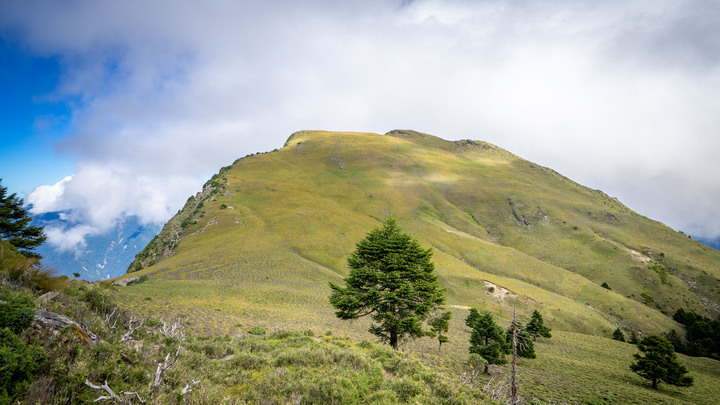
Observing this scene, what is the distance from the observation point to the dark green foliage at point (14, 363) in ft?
13.9

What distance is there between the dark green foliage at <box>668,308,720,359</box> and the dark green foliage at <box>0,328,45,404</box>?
86.6m

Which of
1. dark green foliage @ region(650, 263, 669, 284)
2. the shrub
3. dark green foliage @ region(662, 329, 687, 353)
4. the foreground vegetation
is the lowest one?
dark green foliage @ region(662, 329, 687, 353)

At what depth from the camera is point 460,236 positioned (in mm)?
85750

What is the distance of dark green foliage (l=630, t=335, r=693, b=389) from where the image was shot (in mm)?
25875

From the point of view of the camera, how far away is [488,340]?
29969 millimetres

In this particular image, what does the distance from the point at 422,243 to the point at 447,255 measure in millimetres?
7867

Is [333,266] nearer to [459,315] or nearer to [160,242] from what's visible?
[459,315]

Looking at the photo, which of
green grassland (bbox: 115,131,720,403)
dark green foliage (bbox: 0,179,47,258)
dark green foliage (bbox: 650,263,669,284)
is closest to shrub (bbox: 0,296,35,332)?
green grassland (bbox: 115,131,720,403)

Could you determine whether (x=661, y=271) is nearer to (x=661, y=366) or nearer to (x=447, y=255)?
(x=447, y=255)

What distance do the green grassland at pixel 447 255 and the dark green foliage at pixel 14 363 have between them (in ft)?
46.4

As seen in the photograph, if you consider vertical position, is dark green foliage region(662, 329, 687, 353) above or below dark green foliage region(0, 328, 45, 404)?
below

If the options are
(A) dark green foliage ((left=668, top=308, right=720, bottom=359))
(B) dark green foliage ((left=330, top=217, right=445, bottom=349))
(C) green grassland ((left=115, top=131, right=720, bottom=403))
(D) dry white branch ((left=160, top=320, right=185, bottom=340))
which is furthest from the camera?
(A) dark green foliage ((left=668, top=308, right=720, bottom=359))

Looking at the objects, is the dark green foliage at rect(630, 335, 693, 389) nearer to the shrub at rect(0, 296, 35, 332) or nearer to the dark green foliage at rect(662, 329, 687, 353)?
the shrub at rect(0, 296, 35, 332)

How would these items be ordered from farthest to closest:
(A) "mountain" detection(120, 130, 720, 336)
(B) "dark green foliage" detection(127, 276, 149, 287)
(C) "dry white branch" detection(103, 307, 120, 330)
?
(A) "mountain" detection(120, 130, 720, 336)
(B) "dark green foliage" detection(127, 276, 149, 287)
(C) "dry white branch" detection(103, 307, 120, 330)
